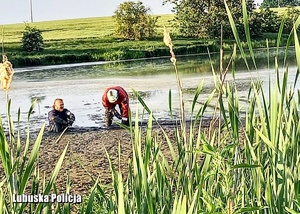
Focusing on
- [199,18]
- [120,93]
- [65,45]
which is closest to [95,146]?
[120,93]

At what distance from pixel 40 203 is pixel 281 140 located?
0.60 meters

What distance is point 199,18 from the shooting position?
37.2m

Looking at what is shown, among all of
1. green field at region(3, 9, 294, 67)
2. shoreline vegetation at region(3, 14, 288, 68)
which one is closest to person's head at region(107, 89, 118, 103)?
green field at region(3, 9, 294, 67)

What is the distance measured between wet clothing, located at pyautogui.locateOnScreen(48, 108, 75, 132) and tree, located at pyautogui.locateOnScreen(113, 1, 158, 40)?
1236 inches

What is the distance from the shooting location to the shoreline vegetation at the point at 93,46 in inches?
1104

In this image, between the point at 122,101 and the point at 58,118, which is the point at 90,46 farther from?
the point at 122,101

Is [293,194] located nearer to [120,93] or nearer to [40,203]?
[40,203]

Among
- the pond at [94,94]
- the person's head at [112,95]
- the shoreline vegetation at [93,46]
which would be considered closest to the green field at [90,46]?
the shoreline vegetation at [93,46]

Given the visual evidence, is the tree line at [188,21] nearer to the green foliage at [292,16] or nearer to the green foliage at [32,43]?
the green foliage at [32,43]

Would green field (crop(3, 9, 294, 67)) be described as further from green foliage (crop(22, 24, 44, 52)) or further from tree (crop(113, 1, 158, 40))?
tree (crop(113, 1, 158, 40))

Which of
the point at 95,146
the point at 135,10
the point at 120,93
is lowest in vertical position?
the point at 95,146

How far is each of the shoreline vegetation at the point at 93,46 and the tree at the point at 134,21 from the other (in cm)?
72

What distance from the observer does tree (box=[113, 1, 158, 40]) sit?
1508 inches

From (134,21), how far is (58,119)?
32817 mm
